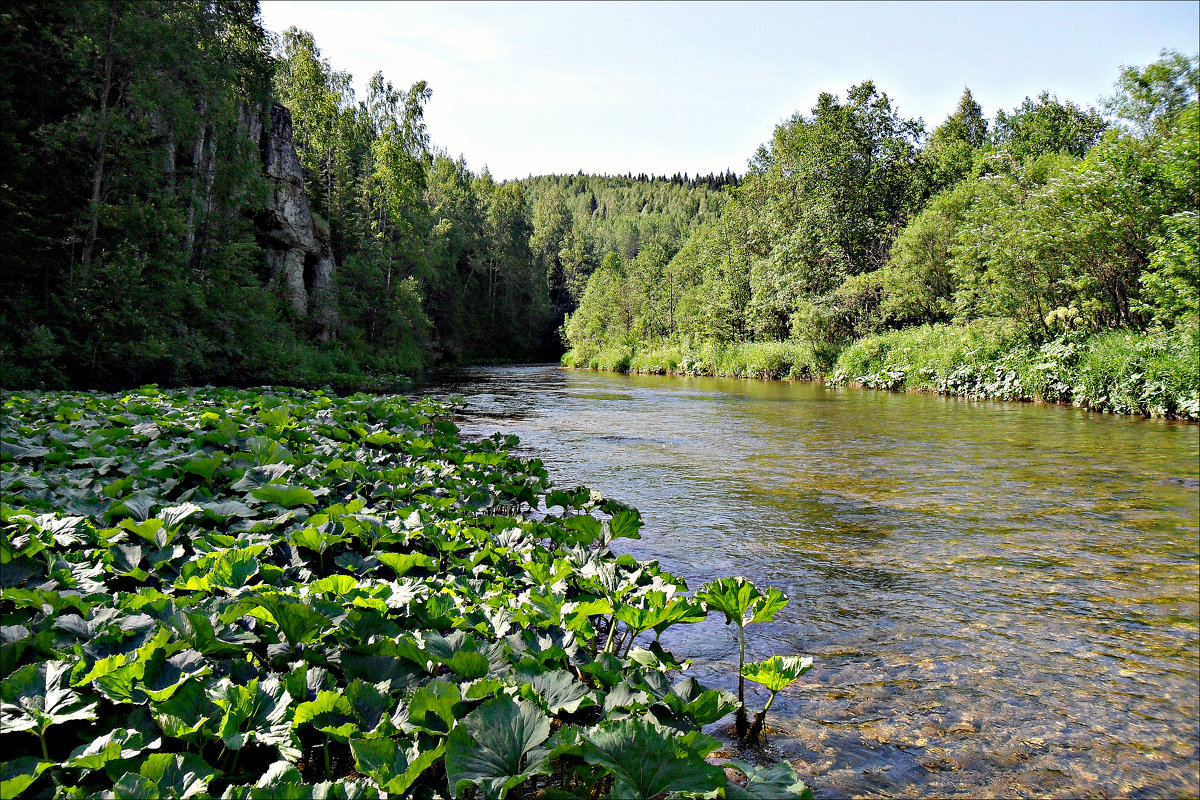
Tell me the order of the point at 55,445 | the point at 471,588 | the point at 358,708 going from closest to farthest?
the point at 358,708 < the point at 471,588 < the point at 55,445

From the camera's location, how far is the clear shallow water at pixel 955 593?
2.53m

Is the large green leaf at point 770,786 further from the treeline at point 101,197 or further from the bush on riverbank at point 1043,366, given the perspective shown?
the bush on riverbank at point 1043,366

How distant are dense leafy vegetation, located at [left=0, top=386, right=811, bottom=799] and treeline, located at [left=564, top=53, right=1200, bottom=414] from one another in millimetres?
15527

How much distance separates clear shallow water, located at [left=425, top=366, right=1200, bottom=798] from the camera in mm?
2531

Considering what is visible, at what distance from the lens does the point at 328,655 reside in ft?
6.67

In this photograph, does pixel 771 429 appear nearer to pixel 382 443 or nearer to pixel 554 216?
pixel 382 443

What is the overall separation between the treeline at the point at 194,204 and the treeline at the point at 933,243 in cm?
1963

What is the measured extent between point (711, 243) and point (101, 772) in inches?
1876

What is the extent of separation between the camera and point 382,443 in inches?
250

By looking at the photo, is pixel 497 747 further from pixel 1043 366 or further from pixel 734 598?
Answer: pixel 1043 366

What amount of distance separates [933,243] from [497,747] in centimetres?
3134

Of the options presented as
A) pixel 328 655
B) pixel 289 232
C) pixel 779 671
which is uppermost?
pixel 289 232

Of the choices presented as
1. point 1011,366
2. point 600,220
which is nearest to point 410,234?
point 1011,366

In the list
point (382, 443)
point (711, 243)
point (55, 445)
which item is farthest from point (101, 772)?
point (711, 243)
